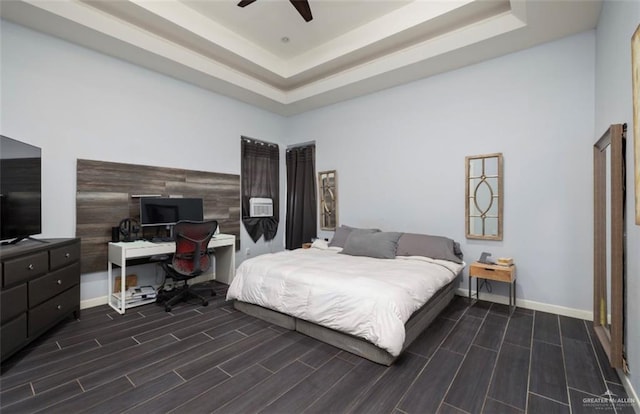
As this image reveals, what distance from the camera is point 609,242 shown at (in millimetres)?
2572

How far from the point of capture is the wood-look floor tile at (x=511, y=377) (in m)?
1.75

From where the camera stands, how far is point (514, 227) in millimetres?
3320

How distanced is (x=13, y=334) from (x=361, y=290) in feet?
8.45

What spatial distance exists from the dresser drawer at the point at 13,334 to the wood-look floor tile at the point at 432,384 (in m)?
2.68

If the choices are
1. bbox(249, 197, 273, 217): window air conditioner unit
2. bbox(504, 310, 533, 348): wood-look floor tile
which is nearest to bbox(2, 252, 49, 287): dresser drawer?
bbox(249, 197, 273, 217): window air conditioner unit

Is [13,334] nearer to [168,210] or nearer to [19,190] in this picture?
[19,190]

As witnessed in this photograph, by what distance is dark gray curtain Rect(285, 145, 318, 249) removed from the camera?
5.30 meters

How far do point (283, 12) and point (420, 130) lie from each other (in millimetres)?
2333

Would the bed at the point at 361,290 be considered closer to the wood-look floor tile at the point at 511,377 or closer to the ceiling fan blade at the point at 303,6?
the wood-look floor tile at the point at 511,377

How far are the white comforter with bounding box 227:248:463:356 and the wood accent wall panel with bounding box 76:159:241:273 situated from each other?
5.64 feet

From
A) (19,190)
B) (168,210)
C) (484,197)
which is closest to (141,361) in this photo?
(19,190)

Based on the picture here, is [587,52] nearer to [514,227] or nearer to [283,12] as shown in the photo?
[514,227]

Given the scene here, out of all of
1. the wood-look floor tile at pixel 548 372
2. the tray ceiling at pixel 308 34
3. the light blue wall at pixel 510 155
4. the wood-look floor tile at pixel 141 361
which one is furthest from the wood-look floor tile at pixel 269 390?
the tray ceiling at pixel 308 34

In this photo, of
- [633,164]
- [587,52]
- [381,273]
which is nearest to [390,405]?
[381,273]
